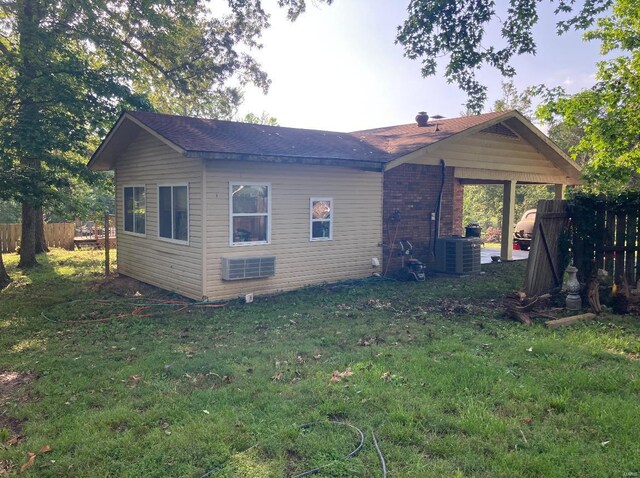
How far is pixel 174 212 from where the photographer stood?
981cm

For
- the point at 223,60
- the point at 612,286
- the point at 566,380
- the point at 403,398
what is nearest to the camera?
the point at 403,398

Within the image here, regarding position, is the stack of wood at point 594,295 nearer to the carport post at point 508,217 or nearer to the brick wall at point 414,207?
the brick wall at point 414,207

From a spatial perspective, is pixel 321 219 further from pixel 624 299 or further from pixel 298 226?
pixel 624 299

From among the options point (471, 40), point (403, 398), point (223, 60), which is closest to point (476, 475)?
point (403, 398)

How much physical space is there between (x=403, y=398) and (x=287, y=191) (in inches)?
250

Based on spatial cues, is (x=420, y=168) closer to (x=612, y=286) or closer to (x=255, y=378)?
(x=612, y=286)

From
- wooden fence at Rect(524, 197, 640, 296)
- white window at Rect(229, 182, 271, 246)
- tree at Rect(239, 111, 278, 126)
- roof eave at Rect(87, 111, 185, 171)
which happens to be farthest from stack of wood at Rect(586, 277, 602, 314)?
tree at Rect(239, 111, 278, 126)

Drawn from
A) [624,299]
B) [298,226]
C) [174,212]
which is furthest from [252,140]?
[624,299]

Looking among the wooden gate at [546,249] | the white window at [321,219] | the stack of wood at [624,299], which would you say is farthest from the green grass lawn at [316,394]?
the white window at [321,219]

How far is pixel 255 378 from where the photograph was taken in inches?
191

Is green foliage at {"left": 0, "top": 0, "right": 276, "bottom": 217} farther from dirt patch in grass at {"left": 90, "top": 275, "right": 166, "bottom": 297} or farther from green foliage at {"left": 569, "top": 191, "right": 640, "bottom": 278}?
green foliage at {"left": 569, "top": 191, "right": 640, "bottom": 278}

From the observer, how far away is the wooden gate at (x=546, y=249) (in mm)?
8062

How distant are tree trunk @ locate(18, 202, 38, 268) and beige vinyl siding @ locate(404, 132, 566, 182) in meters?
11.9

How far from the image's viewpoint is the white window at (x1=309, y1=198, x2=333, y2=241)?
1039 centimetres
